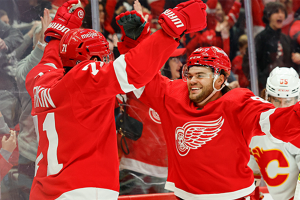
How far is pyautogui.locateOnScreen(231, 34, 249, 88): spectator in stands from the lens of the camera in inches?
142

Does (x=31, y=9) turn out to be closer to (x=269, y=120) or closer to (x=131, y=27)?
(x=131, y=27)

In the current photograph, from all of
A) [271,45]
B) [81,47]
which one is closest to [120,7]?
[81,47]

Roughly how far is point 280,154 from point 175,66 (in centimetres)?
131

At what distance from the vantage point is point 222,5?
11.6 feet

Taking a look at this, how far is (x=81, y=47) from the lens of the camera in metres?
1.82

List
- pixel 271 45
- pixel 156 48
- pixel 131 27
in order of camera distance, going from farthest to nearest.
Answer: pixel 271 45 → pixel 131 27 → pixel 156 48

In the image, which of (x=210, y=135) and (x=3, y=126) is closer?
(x=210, y=135)

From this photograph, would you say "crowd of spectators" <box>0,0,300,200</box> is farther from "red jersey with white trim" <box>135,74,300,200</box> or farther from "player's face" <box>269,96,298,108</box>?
"red jersey with white trim" <box>135,74,300,200</box>

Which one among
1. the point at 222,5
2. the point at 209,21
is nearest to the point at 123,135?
the point at 209,21

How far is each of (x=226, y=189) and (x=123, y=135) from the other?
1379mm

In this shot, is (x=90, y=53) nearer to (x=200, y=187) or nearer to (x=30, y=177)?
(x=200, y=187)

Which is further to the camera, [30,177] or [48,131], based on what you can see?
[30,177]

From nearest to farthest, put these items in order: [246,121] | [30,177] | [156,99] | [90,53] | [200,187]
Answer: [90,53], [246,121], [200,187], [156,99], [30,177]

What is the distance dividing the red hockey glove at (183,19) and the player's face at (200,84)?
0.76 meters
